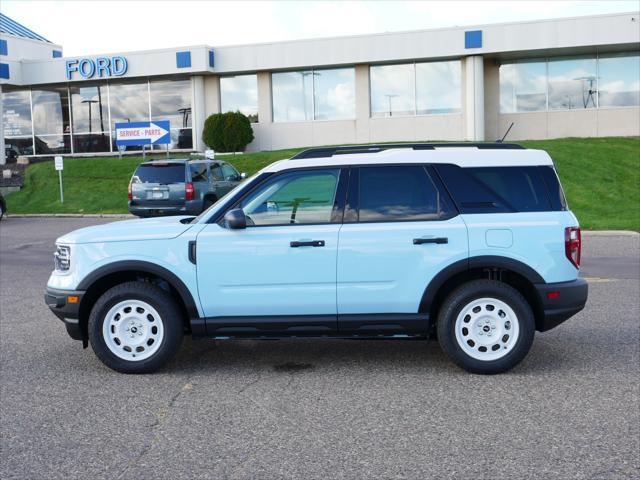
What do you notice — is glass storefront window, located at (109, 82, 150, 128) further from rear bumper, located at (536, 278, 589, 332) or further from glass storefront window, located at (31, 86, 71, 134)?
rear bumper, located at (536, 278, 589, 332)

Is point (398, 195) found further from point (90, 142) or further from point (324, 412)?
point (90, 142)

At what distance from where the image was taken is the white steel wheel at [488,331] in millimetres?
6195

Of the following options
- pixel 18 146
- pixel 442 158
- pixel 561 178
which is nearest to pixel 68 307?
pixel 442 158

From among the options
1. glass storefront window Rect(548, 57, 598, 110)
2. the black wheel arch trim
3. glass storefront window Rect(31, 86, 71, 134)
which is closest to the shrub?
glass storefront window Rect(31, 86, 71, 134)

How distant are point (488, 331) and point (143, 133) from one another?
2493 centimetres

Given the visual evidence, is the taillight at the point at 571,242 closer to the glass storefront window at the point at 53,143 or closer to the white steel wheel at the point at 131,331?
the white steel wheel at the point at 131,331

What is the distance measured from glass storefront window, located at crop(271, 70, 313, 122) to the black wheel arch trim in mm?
28762

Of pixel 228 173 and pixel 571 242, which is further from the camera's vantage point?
pixel 228 173

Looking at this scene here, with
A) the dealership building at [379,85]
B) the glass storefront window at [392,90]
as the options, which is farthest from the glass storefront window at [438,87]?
the glass storefront window at [392,90]

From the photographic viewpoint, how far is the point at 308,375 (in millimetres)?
6340

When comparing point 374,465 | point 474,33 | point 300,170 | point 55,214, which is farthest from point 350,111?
point 374,465

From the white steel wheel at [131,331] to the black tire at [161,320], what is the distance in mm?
32

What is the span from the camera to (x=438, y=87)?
Answer: 3344 centimetres

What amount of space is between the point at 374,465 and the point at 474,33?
2961cm
